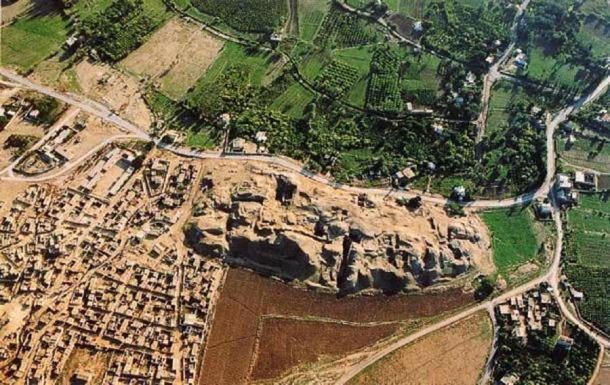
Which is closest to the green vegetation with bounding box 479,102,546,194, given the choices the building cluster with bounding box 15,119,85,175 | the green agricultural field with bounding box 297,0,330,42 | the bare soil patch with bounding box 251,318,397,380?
the bare soil patch with bounding box 251,318,397,380

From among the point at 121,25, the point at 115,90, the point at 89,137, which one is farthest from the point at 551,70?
the point at 89,137

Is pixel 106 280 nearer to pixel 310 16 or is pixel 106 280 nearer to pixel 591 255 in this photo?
pixel 310 16

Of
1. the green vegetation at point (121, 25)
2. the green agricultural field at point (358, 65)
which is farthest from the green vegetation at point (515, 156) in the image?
the green vegetation at point (121, 25)

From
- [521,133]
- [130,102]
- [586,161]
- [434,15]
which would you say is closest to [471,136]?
[521,133]

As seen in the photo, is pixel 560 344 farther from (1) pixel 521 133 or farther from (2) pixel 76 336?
(2) pixel 76 336

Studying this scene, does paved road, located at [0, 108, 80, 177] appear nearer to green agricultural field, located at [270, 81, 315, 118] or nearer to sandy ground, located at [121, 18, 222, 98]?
sandy ground, located at [121, 18, 222, 98]

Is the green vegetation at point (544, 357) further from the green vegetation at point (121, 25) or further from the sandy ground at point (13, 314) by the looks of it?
the green vegetation at point (121, 25)

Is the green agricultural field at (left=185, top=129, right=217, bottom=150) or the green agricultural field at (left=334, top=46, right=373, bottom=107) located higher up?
the green agricultural field at (left=334, top=46, right=373, bottom=107)
